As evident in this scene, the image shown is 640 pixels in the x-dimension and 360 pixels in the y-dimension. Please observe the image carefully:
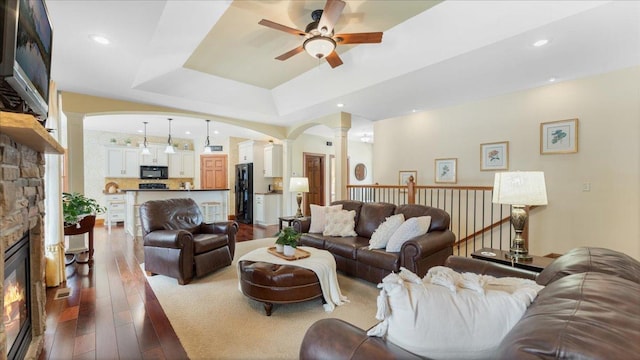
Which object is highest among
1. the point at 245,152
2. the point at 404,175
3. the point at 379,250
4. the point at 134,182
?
the point at 245,152

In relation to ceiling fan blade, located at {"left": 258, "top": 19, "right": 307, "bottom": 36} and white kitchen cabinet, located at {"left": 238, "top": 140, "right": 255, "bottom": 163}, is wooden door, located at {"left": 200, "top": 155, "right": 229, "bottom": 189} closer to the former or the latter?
white kitchen cabinet, located at {"left": 238, "top": 140, "right": 255, "bottom": 163}

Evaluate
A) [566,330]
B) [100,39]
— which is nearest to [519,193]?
[566,330]

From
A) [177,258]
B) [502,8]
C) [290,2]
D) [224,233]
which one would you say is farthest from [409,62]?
[177,258]

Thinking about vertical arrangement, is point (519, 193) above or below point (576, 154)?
below

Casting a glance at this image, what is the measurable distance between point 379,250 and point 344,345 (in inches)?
85.7

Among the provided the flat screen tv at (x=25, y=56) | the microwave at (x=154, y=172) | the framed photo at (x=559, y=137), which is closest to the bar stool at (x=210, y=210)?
the microwave at (x=154, y=172)

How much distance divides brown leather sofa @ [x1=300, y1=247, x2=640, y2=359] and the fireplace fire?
5.73 ft

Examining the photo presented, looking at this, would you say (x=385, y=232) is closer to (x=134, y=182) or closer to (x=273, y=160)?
(x=273, y=160)

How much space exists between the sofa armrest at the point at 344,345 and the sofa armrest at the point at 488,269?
4.15 ft

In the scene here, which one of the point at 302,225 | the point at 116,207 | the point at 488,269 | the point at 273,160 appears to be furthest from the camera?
the point at 273,160

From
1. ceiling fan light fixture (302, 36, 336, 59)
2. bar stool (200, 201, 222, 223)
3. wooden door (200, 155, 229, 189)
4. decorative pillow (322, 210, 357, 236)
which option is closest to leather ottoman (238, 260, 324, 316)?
decorative pillow (322, 210, 357, 236)

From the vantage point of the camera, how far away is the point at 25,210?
5.47 ft

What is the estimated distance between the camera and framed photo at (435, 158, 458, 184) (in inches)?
210

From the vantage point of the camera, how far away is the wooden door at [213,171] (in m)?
8.52
